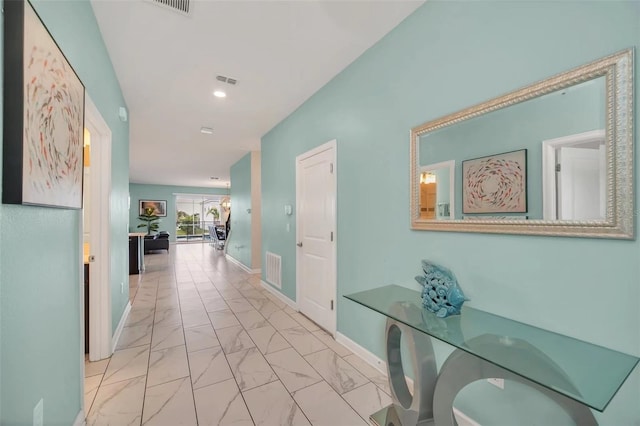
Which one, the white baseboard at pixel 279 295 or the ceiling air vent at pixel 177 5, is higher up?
the ceiling air vent at pixel 177 5

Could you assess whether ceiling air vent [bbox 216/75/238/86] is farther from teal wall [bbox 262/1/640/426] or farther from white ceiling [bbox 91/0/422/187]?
teal wall [bbox 262/1/640/426]

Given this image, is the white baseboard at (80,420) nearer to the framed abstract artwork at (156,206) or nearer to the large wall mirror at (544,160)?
the large wall mirror at (544,160)

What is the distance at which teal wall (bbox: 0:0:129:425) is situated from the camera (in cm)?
90

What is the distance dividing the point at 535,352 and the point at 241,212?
6321mm

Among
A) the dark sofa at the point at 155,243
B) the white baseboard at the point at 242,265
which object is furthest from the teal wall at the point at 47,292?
the dark sofa at the point at 155,243

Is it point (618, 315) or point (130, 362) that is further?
point (130, 362)

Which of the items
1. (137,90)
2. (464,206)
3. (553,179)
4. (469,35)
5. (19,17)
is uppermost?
(137,90)

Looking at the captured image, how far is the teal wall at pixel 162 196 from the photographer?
11.1 metres

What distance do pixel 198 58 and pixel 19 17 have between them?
174 centimetres

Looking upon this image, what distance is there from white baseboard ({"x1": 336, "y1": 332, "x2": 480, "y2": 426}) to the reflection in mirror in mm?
1187

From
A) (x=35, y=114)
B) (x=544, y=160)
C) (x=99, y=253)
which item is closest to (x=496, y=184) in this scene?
(x=544, y=160)

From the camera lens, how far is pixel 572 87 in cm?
118

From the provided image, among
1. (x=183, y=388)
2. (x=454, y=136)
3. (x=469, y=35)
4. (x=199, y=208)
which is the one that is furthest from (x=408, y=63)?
(x=199, y=208)

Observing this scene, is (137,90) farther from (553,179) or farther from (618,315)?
(618,315)
